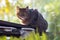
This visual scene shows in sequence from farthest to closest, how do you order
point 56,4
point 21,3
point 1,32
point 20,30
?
point 56,4
point 21,3
point 20,30
point 1,32

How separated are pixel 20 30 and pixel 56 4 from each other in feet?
1.38

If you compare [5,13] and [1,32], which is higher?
[5,13]

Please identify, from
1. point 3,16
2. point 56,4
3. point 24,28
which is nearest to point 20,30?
point 24,28

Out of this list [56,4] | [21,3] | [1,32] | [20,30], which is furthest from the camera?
[56,4]

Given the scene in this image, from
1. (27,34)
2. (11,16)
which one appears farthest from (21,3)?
(27,34)

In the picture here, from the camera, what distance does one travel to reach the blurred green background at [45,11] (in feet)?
5.18

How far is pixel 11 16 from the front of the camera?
1589 millimetres

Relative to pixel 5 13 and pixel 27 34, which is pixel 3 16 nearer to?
pixel 5 13

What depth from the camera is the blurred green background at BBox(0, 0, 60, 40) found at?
1.58m

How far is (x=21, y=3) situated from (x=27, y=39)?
0.30 m

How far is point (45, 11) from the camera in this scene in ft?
5.64

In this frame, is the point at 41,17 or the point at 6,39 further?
the point at 41,17

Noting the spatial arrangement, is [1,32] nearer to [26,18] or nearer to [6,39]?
[6,39]

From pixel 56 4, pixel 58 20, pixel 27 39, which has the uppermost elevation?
pixel 56 4
